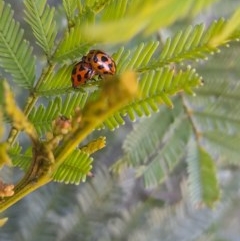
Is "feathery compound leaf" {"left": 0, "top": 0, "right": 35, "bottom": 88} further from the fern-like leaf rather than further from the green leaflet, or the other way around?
the green leaflet

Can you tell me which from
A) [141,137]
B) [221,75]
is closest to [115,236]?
[141,137]

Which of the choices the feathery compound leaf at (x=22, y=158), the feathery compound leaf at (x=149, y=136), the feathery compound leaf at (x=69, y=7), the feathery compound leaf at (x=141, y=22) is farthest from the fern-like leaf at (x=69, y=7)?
the feathery compound leaf at (x=149, y=136)

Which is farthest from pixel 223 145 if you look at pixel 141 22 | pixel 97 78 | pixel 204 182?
pixel 141 22

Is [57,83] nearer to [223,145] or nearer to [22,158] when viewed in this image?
[22,158]

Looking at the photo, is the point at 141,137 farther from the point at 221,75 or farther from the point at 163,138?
the point at 221,75

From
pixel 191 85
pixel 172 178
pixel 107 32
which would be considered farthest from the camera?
pixel 172 178

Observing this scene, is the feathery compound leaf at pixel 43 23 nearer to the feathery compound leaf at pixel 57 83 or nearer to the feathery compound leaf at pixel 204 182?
the feathery compound leaf at pixel 57 83
